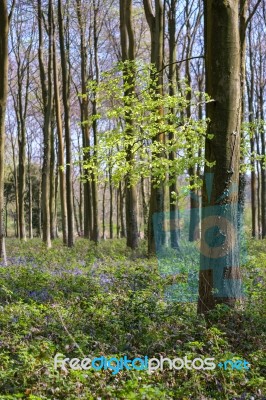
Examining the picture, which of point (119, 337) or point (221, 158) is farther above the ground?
point (221, 158)

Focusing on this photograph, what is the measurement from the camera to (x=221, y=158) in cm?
626

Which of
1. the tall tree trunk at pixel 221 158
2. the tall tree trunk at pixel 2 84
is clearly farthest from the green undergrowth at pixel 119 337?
the tall tree trunk at pixel 2 84

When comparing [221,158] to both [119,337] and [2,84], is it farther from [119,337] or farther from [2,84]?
[2,84]

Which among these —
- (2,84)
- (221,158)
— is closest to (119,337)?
(221,158)

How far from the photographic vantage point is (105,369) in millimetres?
4664

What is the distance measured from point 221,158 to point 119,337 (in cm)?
273

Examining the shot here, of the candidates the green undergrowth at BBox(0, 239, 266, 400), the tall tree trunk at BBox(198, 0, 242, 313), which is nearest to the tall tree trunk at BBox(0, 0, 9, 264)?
the green undergrowth at BBox(0, 239, 266, 400)

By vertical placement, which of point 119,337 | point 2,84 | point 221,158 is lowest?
point 119,337

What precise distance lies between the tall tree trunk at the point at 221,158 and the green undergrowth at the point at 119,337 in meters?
0.46

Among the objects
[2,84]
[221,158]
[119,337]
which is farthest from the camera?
[2,84]

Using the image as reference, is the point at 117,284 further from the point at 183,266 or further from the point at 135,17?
the point at 135,17

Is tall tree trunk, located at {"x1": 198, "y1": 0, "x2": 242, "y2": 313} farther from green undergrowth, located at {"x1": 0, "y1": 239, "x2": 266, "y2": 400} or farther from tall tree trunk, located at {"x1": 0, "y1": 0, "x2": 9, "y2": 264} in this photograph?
tall tree trunk, located at {"x1": 0, "y1": 0, "x2": 9, "y2": 264}

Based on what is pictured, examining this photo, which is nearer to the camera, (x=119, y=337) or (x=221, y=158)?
(x=119, y=337)

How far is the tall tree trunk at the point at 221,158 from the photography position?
6.18m
